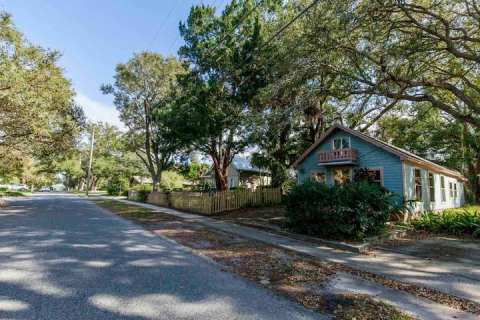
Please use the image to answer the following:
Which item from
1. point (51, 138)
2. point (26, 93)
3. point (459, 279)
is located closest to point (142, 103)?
point (51, 138)

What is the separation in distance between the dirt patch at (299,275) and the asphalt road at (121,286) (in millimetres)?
353

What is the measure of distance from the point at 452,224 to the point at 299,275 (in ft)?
27.1

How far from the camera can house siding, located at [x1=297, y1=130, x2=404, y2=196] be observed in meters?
12.9

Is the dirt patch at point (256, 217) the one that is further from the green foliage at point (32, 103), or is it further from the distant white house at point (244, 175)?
the distant white house at point (244, 175)

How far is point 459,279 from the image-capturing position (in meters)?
5.26

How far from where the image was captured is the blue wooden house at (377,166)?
13000mm

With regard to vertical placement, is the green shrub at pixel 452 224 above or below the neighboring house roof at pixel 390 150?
below

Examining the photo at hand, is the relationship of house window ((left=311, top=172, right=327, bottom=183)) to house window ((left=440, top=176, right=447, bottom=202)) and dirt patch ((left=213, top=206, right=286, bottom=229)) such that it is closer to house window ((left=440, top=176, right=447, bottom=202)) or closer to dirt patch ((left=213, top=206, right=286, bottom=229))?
dirt patch ((left=213, top=206, right=286, bottom=229))

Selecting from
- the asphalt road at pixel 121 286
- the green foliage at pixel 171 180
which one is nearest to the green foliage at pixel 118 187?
the green foliage at pixel 171 180

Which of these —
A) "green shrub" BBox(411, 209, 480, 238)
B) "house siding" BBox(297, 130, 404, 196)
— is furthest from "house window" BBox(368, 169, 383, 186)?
"green shrub" BBox(411, 209, 480, 238)

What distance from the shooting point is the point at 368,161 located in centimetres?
1416

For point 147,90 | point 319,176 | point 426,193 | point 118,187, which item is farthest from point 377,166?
point 118,187

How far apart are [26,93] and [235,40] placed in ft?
36.3

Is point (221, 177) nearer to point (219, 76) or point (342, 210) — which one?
point (219, 76)
